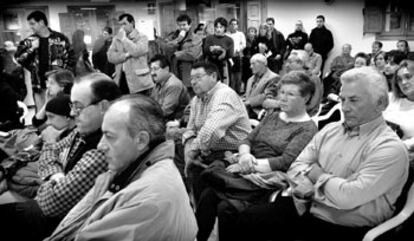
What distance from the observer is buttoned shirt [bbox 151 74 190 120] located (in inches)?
138

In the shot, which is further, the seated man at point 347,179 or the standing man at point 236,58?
the standing man at point 236,58

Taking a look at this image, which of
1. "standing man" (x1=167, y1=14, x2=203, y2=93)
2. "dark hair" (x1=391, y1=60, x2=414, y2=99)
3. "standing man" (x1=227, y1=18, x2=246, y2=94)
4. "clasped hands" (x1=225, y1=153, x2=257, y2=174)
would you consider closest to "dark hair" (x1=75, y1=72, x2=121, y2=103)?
"clasped hands" (x1=225, y1=153, x2=257, y2=174)

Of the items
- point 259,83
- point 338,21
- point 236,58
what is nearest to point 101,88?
point 259,83

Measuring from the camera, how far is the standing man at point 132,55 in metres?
4.39

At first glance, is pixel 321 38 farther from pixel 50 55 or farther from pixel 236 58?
pixel 50 55

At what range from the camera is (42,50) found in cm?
410

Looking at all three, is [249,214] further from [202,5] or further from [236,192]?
[202,5]

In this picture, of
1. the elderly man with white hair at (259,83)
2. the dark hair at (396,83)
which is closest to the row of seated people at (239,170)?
the dark hair at (396,83)

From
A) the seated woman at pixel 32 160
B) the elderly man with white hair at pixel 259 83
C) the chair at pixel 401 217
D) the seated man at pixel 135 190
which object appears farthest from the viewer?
the elderly man with white hair at pixel 259 83

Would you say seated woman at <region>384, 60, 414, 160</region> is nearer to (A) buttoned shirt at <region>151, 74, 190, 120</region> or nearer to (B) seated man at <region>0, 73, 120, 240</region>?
(B) seated man at <region>0, 73, 120, 240</region>

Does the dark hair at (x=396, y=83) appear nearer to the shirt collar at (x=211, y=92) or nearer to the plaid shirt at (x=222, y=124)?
the plaid shirt at (x=222, y=124)

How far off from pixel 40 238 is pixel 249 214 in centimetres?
92

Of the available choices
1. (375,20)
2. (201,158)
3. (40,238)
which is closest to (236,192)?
(201,158)

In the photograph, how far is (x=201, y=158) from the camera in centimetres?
260
